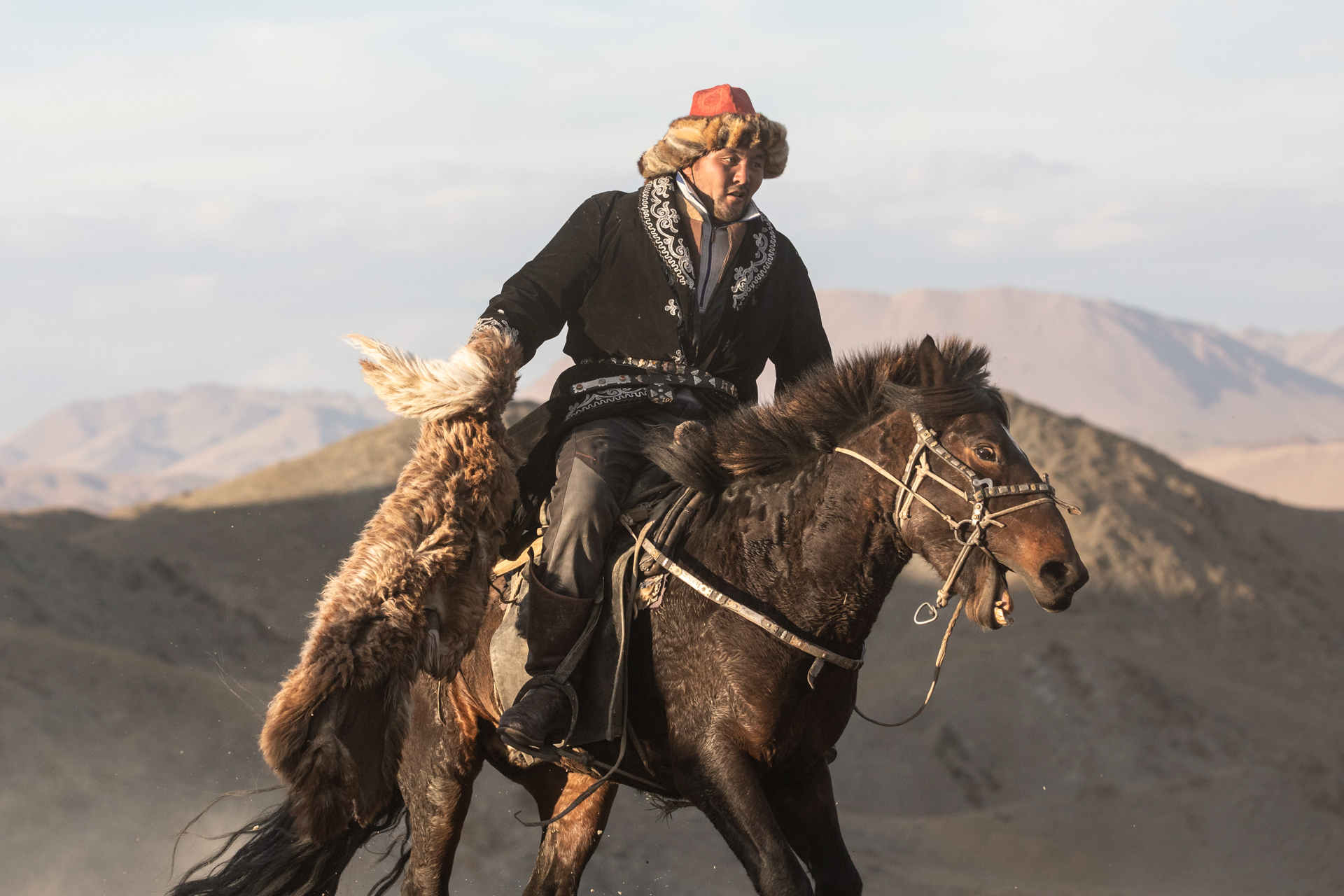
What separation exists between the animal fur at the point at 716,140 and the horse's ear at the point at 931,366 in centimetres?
131

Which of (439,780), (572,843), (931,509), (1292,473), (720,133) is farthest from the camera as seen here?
(1292,473)

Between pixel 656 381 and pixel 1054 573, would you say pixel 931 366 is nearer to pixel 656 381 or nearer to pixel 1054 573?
pixel 1054 573

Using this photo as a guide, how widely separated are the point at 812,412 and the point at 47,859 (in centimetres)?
948

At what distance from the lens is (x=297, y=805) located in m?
4.41

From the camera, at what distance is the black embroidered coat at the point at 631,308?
497 centimetres

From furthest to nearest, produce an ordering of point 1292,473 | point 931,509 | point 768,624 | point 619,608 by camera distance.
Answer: point 1292,473, point 619,608, point 768,624, point 931,509

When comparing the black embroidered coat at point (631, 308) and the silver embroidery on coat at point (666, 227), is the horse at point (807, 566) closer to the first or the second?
the black embroidered coat at point (631, 308)

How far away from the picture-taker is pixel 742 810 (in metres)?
4.11

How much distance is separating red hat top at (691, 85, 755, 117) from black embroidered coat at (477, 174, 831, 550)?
31cm

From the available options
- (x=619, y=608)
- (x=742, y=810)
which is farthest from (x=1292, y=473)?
(x=742, y=810)

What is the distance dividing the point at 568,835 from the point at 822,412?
87.4 inches

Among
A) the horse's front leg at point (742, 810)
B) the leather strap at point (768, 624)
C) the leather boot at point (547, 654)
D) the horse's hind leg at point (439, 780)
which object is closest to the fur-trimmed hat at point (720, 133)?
the leather strap at point (768, 624)

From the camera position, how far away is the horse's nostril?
371 cm

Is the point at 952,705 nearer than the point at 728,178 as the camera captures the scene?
No
